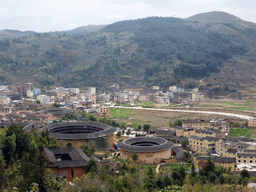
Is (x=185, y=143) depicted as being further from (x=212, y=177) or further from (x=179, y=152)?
(x=212, y=177)

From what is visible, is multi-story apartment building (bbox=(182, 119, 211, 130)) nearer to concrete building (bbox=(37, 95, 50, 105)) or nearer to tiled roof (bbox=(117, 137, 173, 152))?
tiled roof (bbox=(117, 137, 173, 152))

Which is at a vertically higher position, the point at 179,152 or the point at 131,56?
the point at 131,56

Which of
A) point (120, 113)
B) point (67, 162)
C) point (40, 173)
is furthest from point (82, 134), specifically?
point (120, 113)

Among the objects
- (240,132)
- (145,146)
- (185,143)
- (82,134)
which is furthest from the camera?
(240,132)

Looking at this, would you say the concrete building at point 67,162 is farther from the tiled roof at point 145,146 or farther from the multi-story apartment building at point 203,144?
the multi-story apartment building at point 203,144

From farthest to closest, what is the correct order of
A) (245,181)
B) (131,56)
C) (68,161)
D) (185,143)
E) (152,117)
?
1. (131,56)
2. (152,117)
3. (185,143)
4. (68,161)
5. (245,181)

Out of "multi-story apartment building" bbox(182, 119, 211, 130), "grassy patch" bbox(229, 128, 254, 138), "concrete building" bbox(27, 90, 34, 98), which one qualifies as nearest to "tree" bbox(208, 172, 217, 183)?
"multi-story apartment building" bbox(182, 119, 211, 130)

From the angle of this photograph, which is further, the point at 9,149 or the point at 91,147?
the point at 91,147
